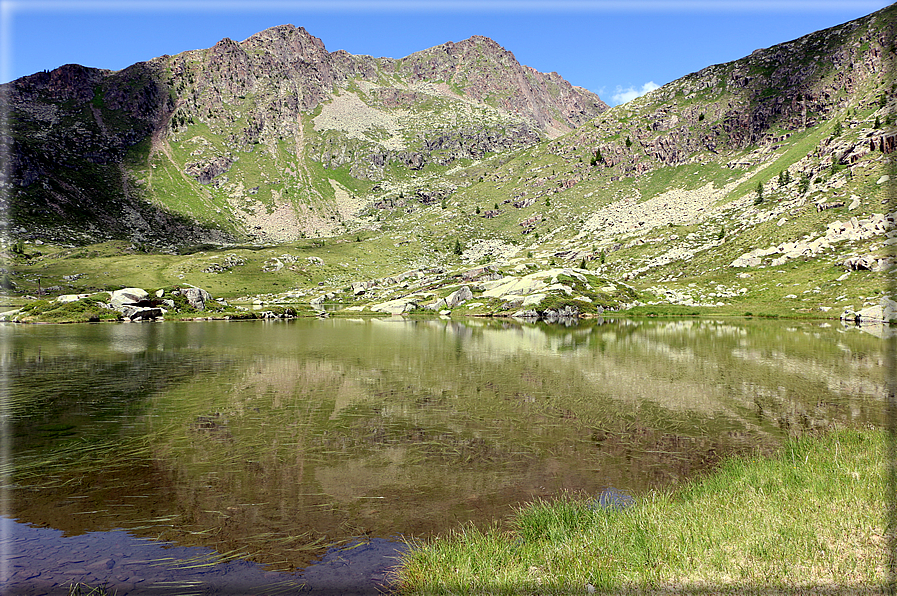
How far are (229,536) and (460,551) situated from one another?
5632mm

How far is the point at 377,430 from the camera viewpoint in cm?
1919

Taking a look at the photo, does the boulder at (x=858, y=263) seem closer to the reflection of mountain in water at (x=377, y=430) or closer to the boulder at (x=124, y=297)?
the reflection of mountain in water at (x=377, y=430)

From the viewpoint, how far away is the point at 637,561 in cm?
805

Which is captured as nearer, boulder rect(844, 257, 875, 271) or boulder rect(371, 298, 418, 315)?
boulder rect(844, 257, 875, 271)

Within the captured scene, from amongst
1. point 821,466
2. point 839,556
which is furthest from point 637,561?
point 821,466

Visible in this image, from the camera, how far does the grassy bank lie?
7.34 meters

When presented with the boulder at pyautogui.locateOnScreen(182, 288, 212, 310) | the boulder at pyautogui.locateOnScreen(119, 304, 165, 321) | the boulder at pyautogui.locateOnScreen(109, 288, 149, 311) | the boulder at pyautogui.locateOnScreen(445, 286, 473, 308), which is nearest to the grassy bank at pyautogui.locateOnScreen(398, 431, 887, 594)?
the boulder at pyautogui.locateOnScreen(445, 286, 473, 308)

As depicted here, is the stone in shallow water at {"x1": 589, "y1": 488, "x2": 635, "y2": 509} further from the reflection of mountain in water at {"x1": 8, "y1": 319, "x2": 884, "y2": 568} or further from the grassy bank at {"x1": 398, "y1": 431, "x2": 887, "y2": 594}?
the reflection of mountain in water at {"x1": 8, "y1": 319, "x2": 884, "y2": 568}

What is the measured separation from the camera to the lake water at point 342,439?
1081cm

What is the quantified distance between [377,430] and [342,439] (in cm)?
177

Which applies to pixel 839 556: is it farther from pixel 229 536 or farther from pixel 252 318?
pixel 252 318

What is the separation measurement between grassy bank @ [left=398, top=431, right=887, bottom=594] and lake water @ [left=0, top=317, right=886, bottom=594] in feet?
5.57

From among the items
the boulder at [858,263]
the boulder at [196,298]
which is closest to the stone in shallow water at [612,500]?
the boulder at [858,263]

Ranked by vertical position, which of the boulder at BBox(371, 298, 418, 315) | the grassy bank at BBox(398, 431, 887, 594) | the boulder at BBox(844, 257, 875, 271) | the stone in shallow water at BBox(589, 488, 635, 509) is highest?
the boulder at BBox(844, 257, 875, 271)
